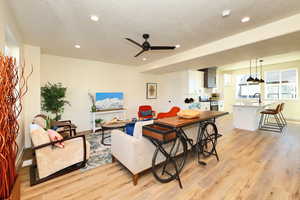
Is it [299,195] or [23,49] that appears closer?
[299,195]

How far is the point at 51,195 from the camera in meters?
1.75

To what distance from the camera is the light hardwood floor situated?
1740 millimetres

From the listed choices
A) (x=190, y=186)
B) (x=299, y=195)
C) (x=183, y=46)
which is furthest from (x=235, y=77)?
(x=190, y=186)

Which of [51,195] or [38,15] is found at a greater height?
[38,15]

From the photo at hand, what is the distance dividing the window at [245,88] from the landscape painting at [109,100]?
7.30 meters

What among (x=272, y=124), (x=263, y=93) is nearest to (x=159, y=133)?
(x=272, y=124)

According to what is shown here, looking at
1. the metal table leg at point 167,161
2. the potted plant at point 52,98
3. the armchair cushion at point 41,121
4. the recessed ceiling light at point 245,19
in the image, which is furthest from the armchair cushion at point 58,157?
the recessed ceiling light at point 245,19

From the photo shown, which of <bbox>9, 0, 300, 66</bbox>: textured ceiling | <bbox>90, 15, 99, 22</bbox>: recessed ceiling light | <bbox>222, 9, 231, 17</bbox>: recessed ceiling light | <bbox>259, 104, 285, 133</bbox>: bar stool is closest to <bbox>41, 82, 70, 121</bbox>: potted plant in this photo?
<bbox>9, 0, 300, 66</bbox>: textured ceiling

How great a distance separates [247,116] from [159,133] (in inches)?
183

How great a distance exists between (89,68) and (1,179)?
4.44 m

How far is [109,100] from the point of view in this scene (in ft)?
16.8

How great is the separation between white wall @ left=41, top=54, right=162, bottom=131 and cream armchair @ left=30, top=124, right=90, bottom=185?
8.37ft

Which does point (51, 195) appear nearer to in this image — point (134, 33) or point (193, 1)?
point (134, 33)

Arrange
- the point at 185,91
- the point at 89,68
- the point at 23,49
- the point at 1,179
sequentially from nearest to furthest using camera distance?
the point at 1,179
the point at 23,49
the point at 89,68
the point at 185,91
